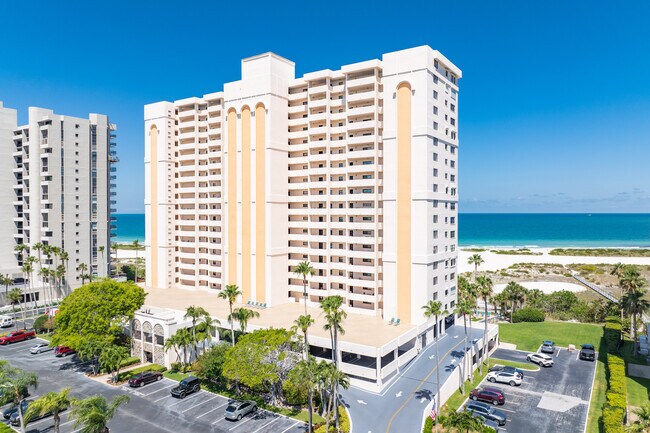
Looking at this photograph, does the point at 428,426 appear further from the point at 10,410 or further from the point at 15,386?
the point at 10,410

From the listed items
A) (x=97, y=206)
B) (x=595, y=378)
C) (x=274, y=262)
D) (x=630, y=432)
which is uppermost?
(x=97, y=206)

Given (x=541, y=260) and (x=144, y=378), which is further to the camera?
(x=541, y=260)

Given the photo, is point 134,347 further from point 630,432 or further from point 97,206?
point 630,432

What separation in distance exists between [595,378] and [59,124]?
373 ft

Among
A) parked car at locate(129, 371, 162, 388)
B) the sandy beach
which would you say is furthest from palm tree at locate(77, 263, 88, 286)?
the sandy beach

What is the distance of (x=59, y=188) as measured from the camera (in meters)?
92.2

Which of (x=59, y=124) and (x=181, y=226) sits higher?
(x=59, y=124)

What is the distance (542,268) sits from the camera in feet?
468

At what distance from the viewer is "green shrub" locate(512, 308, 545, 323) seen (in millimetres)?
75688

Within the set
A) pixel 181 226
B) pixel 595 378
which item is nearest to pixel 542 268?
pixel 595 378

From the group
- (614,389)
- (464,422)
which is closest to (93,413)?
(464,422)

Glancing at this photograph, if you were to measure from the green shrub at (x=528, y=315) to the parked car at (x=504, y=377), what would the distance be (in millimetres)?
30855

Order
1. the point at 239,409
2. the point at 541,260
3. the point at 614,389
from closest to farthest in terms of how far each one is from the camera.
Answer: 1. the point at 239,409
2. the point at 614,389
3. the point at 541,260

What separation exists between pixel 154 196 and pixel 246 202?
97.3 ft
